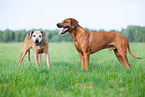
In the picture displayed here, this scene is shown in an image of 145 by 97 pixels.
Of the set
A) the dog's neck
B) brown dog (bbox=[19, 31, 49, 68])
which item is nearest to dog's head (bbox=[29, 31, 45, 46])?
brown dog (bbox=[19, 31, 49, 68])

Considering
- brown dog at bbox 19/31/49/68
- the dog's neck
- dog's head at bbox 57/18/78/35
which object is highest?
dog's head at bbox 57/18/78/35

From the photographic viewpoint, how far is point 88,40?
4.96 metres

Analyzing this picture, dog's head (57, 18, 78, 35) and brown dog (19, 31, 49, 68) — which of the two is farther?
brown dog (19, 31, 49, 68)

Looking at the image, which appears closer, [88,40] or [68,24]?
[68,24]

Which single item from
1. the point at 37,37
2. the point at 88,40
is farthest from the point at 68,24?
the point at 37,37

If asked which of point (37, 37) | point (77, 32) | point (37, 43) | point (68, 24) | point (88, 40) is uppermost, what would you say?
point (68, 24)

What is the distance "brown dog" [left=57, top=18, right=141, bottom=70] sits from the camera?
470 cm

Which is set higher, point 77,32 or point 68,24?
point 68,24

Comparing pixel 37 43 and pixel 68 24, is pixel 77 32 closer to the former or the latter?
pixel 68 24

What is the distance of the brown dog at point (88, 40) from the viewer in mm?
4703

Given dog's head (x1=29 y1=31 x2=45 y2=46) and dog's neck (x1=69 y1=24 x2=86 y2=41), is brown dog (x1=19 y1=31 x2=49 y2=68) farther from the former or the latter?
dog's neck (x1=69 y1=24 x2=86 y2=41)

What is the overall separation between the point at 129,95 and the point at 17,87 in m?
2.81

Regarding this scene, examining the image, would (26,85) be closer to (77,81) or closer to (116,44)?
(77,81)

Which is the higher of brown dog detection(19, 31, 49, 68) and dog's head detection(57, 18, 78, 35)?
dog's head detection(57, 18, 78, 35)
